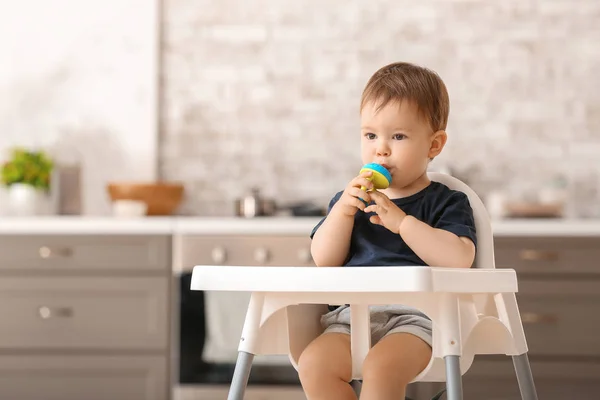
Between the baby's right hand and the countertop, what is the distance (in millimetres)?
1675

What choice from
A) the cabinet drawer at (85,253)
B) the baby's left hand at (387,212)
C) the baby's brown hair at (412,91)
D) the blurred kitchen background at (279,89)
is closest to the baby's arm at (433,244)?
the baby's left hand at (387,212)

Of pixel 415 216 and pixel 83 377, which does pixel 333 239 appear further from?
pixel 83 377

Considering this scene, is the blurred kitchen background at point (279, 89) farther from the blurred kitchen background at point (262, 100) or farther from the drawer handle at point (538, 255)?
the drawer handle at point (538, 255)

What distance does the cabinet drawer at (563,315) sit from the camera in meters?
3.34

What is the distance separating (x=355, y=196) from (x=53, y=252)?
2.10m

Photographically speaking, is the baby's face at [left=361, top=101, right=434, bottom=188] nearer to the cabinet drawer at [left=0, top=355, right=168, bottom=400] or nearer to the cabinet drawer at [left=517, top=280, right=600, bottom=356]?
the cabinet drawer at [left=517, top=280, right=600, bottom=356]

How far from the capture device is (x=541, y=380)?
3.32 m

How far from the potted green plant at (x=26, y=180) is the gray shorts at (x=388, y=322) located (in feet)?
7.36

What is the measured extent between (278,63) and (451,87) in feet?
2.42

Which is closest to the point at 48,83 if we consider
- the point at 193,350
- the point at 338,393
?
the point at 193,350

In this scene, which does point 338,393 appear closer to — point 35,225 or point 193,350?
point 193,350

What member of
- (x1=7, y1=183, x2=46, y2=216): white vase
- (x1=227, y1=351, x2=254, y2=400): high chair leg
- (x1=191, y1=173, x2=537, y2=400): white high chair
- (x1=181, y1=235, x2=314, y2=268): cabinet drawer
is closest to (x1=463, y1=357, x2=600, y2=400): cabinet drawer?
(x1=181, y1=235, x2=314, y2=268): cabinet drawer

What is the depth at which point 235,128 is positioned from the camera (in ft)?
12.9

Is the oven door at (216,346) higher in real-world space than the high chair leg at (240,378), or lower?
lower
